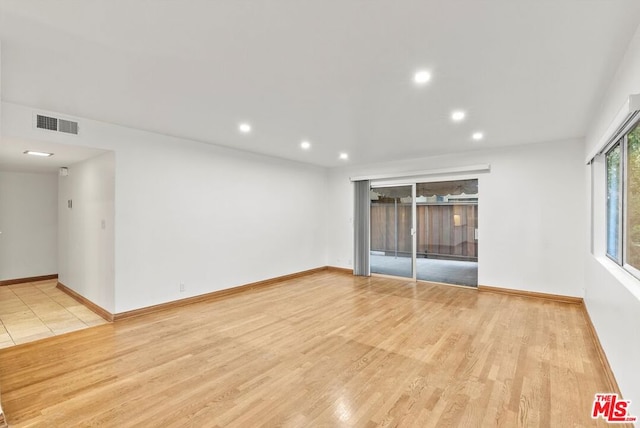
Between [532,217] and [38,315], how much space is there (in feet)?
24.5

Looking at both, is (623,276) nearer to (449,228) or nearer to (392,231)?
(449,228)

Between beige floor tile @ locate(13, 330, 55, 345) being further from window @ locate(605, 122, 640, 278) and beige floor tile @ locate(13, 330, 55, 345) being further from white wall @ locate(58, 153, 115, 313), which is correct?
window @ locate(605, 122, 640, 278)

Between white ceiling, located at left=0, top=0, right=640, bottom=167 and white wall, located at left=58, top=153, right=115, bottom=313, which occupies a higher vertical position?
white ceiling, located at left=0, top=0, right=640, bottom=167

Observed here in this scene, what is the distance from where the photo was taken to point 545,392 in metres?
2.29

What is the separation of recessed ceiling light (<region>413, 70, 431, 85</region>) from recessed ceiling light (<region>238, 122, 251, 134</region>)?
7.06 ft

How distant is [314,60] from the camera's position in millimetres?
2246

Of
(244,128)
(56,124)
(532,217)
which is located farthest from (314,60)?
(532,217)

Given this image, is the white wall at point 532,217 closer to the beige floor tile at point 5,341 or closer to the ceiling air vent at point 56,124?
Answer: the ceiling air vent at point 56,124

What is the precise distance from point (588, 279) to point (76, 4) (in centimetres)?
575

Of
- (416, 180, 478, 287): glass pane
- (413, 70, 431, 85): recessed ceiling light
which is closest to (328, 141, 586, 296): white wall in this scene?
(416, 180, 478, 287): glass pane

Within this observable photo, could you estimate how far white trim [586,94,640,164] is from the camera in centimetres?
180

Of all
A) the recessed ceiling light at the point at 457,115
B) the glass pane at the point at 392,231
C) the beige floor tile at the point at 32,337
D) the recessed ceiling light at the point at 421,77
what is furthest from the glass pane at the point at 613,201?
the beige floor tile at the point at 32,337

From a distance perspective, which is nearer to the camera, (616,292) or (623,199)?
(616,292)

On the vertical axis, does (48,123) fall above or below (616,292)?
above
